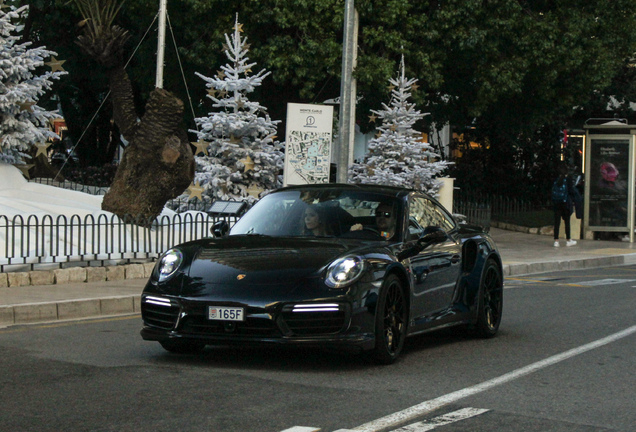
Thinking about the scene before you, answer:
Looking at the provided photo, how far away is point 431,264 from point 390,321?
3.16 ft

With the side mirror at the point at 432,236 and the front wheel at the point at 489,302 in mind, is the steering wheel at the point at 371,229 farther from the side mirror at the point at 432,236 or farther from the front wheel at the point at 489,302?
the front wheel at the point at 489,302

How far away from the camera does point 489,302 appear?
1041 cm

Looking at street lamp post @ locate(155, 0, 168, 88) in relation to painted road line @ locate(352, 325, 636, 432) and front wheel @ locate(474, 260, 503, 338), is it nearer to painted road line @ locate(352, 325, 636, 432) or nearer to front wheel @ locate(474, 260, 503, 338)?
front wheel @ locate(474, 260, 503, 338)

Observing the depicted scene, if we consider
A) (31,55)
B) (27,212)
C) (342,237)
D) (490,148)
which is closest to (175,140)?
(27,212)

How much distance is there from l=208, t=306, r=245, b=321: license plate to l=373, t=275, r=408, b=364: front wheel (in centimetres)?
104

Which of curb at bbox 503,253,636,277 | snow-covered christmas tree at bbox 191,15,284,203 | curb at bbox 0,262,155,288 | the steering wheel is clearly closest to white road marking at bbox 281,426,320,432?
the steering wheel

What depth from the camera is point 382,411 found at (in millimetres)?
6422

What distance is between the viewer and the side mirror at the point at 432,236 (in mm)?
8617

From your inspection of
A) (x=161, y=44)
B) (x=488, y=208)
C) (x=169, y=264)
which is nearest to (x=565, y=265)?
(x=488, y=208)

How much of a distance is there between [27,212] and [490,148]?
24.7 metres

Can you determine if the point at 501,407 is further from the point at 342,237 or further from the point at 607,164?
the point at 607,164

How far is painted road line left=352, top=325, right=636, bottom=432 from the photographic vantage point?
606 centimetres

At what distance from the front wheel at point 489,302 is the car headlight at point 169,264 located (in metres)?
3.22

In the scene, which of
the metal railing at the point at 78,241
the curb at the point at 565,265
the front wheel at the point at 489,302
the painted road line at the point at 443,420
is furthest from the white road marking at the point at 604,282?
the painted road line at the point at 443,420
